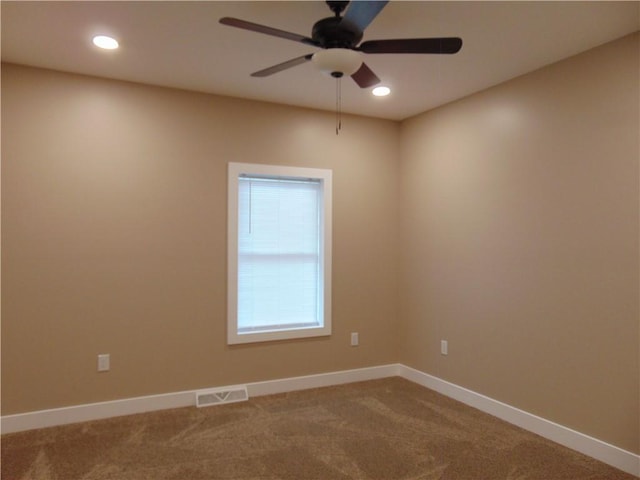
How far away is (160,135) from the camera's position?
3693 millimetres

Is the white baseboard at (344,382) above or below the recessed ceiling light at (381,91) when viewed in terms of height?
below

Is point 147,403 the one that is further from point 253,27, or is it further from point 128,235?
point 253,27

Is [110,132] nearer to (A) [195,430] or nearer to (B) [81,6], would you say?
(B) [81,6]

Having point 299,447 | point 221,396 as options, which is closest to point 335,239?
point 221,396

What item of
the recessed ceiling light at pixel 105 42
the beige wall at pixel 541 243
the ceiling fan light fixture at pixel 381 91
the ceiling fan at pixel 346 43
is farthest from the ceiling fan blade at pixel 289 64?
the beige wall at pixel 541 243

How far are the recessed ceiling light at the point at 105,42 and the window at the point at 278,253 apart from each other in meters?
1.32

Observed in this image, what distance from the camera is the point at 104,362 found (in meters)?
3.49

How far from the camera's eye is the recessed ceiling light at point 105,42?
9.20 ft

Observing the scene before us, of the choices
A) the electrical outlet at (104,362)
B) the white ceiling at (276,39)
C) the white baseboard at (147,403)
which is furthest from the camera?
the electrical outlet at (104,362)

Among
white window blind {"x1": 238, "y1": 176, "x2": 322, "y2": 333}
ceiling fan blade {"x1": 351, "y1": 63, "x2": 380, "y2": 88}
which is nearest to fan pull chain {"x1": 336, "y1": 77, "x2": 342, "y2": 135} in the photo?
white window blind {"x1": 238, "y1": 176, "x2": 322, "y2": 333}

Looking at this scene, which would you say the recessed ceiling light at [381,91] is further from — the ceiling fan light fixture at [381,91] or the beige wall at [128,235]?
the beige wall at [128,235]

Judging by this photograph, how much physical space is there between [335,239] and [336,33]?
2443 millimetres

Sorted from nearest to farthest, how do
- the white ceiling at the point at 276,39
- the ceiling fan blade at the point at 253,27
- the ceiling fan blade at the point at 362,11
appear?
the ceiling fan blade at the point at 362,11 → the ceiling fan blade at the point at 253,27 → the white ceiling at the point at 276,39

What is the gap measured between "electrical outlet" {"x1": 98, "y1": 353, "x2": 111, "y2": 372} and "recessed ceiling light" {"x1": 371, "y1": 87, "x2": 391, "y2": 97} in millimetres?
3027
